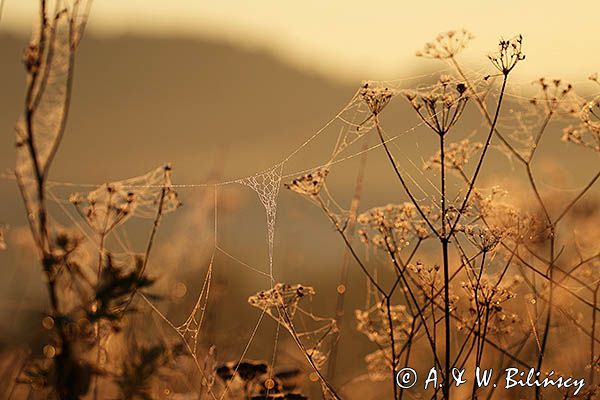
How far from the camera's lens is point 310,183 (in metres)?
3.08

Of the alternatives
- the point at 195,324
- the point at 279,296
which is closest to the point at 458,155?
the point at 279,296

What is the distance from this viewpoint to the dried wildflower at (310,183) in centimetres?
305

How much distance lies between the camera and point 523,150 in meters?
3.38

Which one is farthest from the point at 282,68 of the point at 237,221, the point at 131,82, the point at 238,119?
the point at 237,221

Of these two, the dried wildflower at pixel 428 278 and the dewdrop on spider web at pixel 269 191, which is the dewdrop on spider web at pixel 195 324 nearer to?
the dewdrop on spider web at pixel 269 191

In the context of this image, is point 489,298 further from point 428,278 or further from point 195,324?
point 195,324

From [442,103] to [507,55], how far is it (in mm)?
250

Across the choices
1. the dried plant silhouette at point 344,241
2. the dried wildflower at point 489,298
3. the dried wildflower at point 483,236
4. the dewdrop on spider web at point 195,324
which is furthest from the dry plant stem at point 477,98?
the dewdrop on spider web at point 195,324

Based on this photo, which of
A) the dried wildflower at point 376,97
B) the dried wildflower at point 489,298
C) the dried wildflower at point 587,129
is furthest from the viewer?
the dried wildflower at point 587,129

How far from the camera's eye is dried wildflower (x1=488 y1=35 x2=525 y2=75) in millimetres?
2691

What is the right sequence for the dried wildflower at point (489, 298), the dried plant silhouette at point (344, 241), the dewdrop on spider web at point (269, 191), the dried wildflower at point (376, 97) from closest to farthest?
the dried plant silhouette at point (344, 241) → the dried wildflower at point (489, 298) → the dried wildflower at point (376, 97) → the dewdrop on spider web at point (269, 191)

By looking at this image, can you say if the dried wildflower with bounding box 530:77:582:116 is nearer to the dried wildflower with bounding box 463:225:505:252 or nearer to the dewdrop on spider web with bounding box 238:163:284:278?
the dried wildflower with bounding box 463:225:505:252

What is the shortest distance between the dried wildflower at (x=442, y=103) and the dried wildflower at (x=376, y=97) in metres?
0.09

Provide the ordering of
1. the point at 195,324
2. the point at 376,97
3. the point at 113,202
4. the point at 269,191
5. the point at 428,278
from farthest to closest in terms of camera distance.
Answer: the point at 195,324 < the point at 269,191 < the point at 113,202 < the point at 428,278 < the point at 376,97
